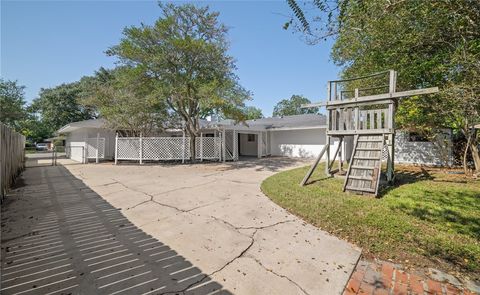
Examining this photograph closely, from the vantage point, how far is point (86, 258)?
2.96 metres

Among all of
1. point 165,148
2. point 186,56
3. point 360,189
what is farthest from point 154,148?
point 360,189

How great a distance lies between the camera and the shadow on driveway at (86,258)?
241 cm

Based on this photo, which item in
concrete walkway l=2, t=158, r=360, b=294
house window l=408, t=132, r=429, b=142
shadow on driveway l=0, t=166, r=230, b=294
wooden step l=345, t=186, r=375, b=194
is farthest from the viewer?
house window l=408, t=132, r=429, b=142

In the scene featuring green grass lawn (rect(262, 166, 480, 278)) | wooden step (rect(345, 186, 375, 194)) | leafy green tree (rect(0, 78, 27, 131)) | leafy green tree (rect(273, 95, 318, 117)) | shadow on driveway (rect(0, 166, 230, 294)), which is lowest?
shadow on driveway (rect(0, 166, 230, 294))

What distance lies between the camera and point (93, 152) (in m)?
16.1

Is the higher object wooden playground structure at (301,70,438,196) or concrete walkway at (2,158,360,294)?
wooden playground structure at (301,70,438,196)

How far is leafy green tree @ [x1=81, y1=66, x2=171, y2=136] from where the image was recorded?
11.6 m

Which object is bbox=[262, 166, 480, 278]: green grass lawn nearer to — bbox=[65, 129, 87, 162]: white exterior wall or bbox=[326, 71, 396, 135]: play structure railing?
bbox=[326, 71, 396, 135]: play structure railing

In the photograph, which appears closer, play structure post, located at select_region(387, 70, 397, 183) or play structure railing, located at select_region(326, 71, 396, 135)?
play structure post, located at select_region(387, 70, 397, 183)

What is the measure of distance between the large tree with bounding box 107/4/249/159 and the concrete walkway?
616cm

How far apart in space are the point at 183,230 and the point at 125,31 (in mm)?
11132

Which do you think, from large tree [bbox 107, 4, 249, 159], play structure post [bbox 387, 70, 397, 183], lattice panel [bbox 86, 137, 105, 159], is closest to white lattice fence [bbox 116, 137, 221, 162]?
lattice panel [bbox 86, 137, 105, 159]

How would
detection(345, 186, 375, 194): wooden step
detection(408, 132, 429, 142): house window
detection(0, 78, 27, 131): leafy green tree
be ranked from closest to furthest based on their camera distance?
1. detection(345, 186, 375, 194): wooden step
2. detection(408, 132, 429, 142): house window
3. detection(0, 78, 27, 131): leafy green tree

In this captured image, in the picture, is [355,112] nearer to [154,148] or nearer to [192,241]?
[192,241]
